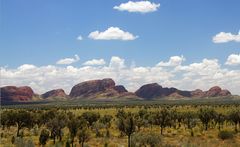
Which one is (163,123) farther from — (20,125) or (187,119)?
(20,125)

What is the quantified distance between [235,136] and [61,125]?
30.0 m

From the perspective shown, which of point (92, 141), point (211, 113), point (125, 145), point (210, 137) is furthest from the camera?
point (211, 113)

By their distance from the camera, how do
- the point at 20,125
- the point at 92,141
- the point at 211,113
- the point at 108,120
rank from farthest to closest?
the point at 108,120
the point at 211,113
the point at 20,125
the point at 92,141

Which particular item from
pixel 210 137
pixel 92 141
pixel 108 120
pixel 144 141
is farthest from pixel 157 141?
pixel 108 120

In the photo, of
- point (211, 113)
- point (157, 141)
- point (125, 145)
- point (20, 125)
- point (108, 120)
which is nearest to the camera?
point (157, 141)

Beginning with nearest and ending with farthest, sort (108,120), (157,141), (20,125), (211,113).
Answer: (157,141) < (20,125) < (211,113) < (108,120)

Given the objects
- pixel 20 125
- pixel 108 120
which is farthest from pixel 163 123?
pixel 20 125

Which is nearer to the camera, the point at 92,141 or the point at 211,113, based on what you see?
the point at 92,141

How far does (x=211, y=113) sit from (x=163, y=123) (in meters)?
11.4

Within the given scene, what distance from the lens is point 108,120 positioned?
293 ft

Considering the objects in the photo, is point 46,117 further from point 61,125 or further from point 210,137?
point 210,137

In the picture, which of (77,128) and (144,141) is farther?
(77,128)

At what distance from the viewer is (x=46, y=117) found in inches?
3351

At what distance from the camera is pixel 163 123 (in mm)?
77938
